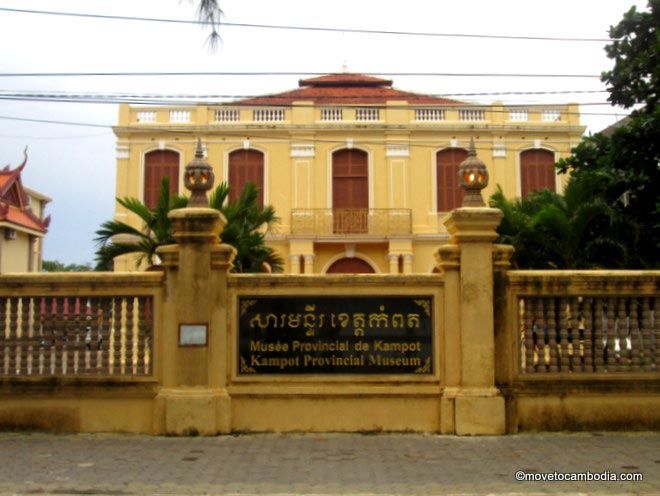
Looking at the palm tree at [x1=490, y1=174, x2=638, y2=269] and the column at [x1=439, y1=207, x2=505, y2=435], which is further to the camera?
the palm tree at [x1=490, y1=174, x2=638, y2=269]

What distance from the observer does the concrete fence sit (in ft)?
28.3

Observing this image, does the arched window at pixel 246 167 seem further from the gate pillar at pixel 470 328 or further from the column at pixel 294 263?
the gate pillar at pixel 470 328

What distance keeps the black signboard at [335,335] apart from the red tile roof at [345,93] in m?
17.7

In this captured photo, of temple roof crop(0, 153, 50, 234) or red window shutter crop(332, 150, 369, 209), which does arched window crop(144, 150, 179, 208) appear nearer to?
temple roof crop(0, 153, 50, 234)

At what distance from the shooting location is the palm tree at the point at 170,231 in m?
12.3

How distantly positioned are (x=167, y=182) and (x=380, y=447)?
7.30 metres

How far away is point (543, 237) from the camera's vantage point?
12.2m

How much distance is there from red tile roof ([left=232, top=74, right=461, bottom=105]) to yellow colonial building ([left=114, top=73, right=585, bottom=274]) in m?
1.09

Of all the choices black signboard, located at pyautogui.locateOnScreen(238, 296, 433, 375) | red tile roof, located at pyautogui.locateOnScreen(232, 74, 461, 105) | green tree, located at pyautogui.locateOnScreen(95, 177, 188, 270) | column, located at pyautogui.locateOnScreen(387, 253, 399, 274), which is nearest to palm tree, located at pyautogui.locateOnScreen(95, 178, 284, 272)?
green tree, located at pyautogui.locateOnScreen(95, 177, 188, 270)

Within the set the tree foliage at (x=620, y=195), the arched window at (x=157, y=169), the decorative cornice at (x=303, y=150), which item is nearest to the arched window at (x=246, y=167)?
the decorative cornice at (x=303, y=150)

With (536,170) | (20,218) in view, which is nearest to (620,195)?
(536,170)

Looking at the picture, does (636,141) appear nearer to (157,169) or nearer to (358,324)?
(358,324)

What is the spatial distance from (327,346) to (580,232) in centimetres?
517

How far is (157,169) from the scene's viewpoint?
25453 millimetres
